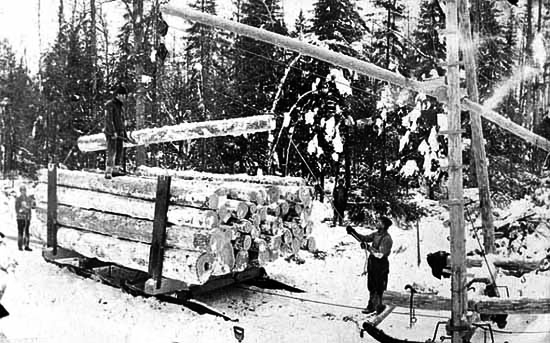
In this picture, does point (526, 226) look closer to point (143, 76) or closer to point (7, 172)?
point (143, 76)

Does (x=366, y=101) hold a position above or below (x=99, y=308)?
above

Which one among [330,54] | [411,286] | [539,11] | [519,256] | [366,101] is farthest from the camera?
[519,256]

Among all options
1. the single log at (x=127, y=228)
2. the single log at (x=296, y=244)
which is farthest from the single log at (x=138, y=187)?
the single log at (x=296, y=244)

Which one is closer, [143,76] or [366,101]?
[143,76]

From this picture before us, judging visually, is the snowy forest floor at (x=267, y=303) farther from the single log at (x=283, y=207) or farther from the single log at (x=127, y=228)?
the single log at (x=127, y=228)

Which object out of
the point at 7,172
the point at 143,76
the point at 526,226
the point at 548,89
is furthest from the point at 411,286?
the point at 7,172

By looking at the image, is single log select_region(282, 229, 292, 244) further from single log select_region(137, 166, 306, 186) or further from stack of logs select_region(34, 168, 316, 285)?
single log select_region(137, 166, 306, 186)

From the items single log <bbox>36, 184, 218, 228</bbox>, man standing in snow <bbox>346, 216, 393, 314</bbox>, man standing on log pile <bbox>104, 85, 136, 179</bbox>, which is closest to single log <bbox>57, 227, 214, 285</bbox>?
single log <bbox>36, 184, 218, 228</bbox>

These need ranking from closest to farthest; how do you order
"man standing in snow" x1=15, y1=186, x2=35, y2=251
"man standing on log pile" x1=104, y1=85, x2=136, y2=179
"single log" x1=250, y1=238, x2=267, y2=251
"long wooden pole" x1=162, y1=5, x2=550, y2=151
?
"man standing in snow" x1=15, y1=186, x2=35, y2=251 → "long wooden pole" x1=162, y1=5, x2=550, y2=151 → "man standing on log pile" x1=104, y1=85, x2=136, y2=179 → "single log" x1=250, y1=238, x2=267, y2=251
